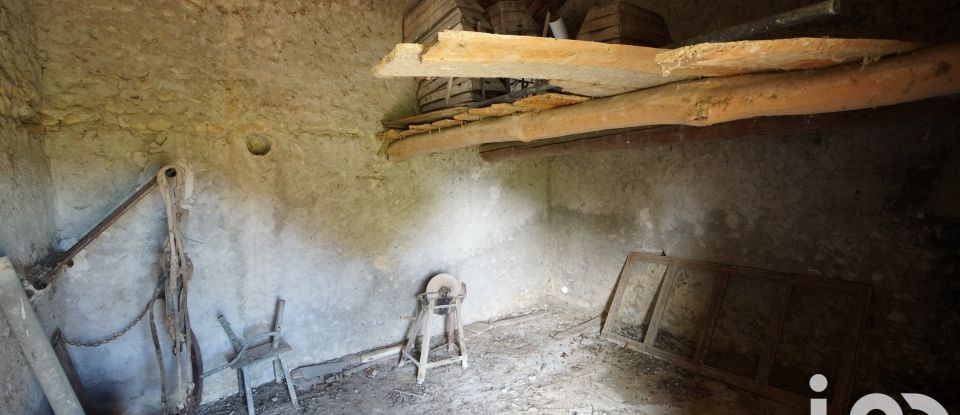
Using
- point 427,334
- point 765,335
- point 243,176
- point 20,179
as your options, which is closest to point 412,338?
point 427,334

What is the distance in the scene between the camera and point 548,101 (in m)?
2.34

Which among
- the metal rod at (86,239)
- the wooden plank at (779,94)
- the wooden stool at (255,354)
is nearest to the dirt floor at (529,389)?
the wooden stool at (255,354)

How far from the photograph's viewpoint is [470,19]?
133 inches

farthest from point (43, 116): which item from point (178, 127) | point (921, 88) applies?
point (921, 88)

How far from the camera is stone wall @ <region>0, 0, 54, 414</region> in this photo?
1770 millimetres

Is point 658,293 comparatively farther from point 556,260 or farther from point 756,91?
point 756,91

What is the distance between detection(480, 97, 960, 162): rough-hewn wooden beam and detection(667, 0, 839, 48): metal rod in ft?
4.26

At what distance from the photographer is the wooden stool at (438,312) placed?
12.1 feet

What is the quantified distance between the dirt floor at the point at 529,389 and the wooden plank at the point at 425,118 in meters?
2.24

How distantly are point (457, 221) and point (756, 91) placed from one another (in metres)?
3.19

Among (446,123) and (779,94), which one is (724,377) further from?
(446,123)

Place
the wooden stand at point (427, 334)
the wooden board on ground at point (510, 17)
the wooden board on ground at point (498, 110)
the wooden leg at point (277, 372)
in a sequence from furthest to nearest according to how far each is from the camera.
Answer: the wooden board on ground at point (510, 17), the wooden stand at point (427, 334), the wooden leg at point (277, 372), the wooden board on ground at point (498, 110)

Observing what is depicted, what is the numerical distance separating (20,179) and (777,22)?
3533 millimetres

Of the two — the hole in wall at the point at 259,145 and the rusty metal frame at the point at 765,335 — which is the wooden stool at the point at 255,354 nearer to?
the hole in wall at the point at 259,145
